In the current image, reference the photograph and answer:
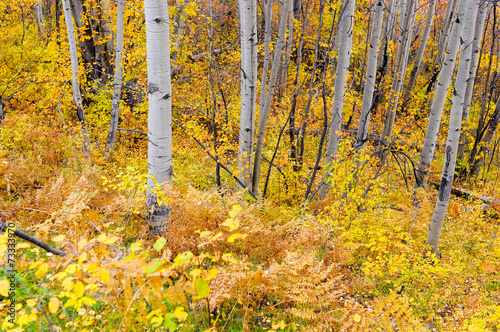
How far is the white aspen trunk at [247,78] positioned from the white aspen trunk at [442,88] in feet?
9.70

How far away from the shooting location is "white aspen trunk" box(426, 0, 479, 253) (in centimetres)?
397

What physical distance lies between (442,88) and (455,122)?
5.48ft

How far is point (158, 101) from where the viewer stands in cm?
343

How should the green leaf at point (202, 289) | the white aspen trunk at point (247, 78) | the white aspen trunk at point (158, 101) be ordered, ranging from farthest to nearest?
the white aspen trunk at point (247, 78)
the white aspen trunk at point (158, 101)
the green leaf at point (202, 289)

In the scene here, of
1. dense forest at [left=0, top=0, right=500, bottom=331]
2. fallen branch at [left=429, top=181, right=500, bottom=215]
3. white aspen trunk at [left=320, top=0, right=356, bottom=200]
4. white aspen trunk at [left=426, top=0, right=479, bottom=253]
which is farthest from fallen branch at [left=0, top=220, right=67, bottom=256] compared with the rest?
fallen branch at [left=429, top=181, right=500, bottom=215]

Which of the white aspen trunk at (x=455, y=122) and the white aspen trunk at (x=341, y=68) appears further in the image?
the white aspen trunk at (x=341, y=68)

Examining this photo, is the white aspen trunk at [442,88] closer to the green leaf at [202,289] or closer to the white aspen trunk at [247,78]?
the white aspen trunk at [247,78]

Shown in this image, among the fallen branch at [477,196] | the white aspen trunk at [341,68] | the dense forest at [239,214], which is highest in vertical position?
the white aspen trunk at [341,68]

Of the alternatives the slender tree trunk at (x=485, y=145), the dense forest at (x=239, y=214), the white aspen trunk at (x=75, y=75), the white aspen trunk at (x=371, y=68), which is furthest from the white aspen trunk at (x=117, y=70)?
the slender tree trunk at (x=485, y=145)

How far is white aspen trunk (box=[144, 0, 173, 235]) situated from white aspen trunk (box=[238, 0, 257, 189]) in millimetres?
1718

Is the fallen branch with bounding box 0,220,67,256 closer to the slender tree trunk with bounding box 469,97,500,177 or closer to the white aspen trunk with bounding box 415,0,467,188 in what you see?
the white aspen trunk with bounding box 415,0,467,188

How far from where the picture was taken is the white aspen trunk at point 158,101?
3.25 m

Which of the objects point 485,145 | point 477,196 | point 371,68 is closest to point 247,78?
point 371,68

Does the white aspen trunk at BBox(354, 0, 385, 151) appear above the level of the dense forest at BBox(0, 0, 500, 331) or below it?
above
